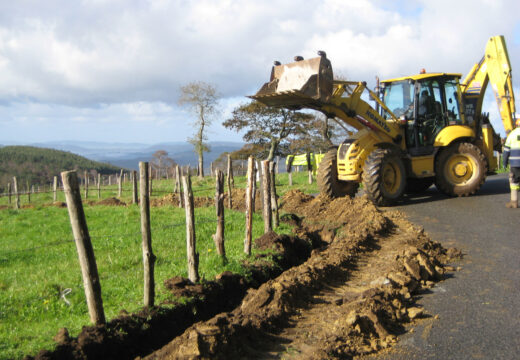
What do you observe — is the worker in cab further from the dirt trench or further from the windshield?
the dirt trench

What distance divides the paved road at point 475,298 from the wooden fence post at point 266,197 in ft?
10.7

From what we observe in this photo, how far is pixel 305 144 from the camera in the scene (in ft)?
109

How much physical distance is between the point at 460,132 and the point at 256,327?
10.8 m

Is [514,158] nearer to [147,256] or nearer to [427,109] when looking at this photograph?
[427,109]

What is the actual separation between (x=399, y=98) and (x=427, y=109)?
2.87 ft

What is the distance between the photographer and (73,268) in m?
8.28

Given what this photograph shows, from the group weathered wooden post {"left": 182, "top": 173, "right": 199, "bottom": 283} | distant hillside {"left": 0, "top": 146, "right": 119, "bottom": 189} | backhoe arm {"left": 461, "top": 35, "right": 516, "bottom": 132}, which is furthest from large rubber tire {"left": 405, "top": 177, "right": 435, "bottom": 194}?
distant hillside {"left": 0, "top": 146, "right": 119, "bottom": 189}

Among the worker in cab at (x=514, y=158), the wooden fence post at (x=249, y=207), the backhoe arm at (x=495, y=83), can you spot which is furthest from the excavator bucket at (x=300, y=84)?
the backhoe arm at (x=495, y=83)

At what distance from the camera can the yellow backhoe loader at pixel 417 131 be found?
1227 cm

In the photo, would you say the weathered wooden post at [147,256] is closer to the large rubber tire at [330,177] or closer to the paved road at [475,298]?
the paved road at [475,298]

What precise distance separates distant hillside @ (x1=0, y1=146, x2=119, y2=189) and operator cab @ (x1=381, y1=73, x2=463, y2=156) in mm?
58352

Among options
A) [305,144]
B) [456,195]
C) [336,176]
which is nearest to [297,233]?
[336,176]

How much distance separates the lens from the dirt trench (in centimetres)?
454

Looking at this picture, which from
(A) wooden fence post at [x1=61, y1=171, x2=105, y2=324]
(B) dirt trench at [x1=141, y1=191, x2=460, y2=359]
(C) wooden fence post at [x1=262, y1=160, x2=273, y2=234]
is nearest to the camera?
(B) dirt trench at [x1=141, y1=191, x2=460, y2=359]
